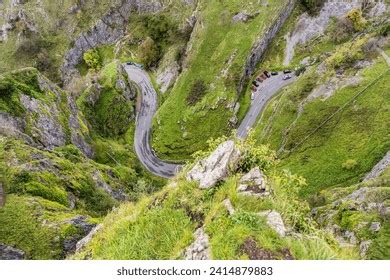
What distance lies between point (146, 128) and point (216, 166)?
112693 mm

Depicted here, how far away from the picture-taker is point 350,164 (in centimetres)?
8006

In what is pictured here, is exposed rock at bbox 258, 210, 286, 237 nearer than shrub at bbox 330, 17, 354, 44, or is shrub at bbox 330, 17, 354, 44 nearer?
exposed rock at bbox 258, 210, 286, 237

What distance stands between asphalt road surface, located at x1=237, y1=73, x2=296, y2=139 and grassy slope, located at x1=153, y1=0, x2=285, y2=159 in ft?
21.1

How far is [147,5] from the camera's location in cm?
17062

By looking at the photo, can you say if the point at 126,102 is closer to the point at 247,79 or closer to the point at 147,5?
the point at 247,79

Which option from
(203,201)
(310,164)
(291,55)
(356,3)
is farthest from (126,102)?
(203,201)

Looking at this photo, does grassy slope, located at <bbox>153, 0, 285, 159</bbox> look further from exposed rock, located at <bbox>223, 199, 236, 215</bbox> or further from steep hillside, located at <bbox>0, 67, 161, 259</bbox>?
exposed rock, located at <bbox>223, 199, 236, 215</bbox>

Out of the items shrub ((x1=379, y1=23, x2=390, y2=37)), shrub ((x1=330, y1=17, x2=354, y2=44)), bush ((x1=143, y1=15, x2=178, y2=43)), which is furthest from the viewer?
bush ((x1=143, y1=15, x2=178, y2=43))

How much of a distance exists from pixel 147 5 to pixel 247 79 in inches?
2754

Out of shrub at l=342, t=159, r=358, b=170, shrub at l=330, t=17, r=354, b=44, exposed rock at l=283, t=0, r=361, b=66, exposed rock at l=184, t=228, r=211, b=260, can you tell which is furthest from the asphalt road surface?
exposed rock at l=184, t=228, r=211, b=260

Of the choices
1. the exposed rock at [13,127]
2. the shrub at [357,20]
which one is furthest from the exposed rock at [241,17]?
the exposed rock at [13,127]

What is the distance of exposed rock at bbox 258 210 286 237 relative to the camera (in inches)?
730

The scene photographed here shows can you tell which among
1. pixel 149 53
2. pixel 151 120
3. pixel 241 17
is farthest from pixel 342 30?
pixel 151 120

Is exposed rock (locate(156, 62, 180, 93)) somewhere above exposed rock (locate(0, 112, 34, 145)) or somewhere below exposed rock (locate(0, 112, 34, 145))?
above
